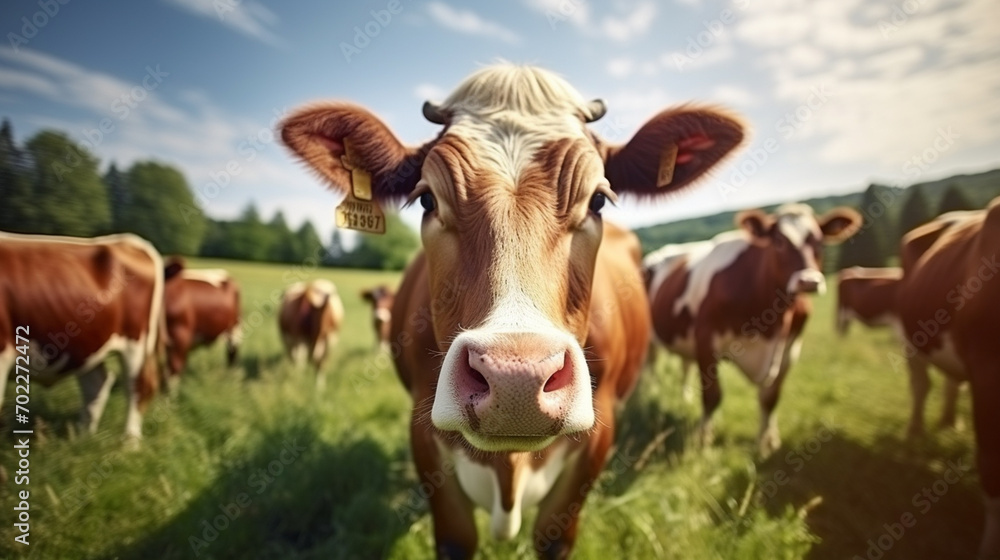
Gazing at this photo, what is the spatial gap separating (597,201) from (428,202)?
2.34 ft

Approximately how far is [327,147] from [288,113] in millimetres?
233

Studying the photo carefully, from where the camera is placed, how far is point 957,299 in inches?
111

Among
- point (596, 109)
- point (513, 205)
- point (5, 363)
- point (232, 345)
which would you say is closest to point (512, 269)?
point (513, 205)

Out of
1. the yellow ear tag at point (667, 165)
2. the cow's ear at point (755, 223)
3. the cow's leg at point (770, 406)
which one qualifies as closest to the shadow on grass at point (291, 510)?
the yellow ear tag at point (667, 165)

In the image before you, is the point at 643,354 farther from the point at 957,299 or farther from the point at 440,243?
the point at 440,243

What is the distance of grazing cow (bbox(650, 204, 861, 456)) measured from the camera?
4.47 meters

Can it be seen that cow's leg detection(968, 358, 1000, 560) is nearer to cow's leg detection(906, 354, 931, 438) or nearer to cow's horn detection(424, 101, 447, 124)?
cow's leg detection(906, 354, 931, 438)

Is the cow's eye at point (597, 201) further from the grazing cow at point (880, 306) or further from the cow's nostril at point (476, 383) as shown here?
the grazing cow at point (880, 306)

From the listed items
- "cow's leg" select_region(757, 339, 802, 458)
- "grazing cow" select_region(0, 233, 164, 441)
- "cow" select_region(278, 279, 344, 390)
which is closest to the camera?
"grazing cow" select_region(0, 233, 164, 441)

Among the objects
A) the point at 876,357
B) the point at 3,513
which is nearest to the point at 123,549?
the point at 3,513

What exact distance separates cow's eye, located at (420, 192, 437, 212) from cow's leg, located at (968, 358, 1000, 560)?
3315 millimetres

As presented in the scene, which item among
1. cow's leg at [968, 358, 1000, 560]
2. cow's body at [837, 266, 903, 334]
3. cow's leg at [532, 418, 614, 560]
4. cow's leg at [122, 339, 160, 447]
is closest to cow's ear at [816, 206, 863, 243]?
cow's body at [837, 266, 903, 334]

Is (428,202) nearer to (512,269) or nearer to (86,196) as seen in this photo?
(512,269)

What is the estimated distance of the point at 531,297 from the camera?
1.25 meters
